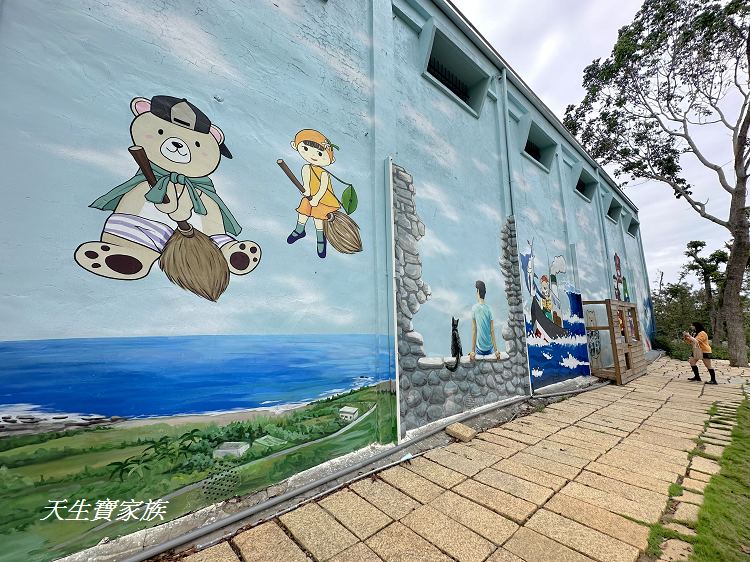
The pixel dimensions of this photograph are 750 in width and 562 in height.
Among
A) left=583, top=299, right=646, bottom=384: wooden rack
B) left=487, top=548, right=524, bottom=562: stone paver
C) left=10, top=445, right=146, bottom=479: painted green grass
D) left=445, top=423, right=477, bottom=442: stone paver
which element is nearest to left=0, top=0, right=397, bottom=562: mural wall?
left=10, top=445, right=146, bottom=479: painted green grass

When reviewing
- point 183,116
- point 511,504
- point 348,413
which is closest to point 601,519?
point 511,504

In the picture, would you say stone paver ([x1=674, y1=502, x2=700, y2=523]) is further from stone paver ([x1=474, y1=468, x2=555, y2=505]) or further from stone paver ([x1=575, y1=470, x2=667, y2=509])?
stone paver ([x1=474, y1=468, x2=555, y2=505])

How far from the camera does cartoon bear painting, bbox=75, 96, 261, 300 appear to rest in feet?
7.08

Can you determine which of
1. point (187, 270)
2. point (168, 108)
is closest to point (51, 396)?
point (187, 270)

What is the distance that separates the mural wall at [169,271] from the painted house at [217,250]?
1cm

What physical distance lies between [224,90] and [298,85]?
2.72 ft

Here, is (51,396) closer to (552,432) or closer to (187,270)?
(187,270)

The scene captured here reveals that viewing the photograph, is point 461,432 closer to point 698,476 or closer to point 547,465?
point 547,465

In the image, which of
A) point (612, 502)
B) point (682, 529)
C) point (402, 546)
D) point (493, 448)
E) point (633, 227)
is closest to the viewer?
point (402, 546)

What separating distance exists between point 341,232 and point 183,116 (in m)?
1.71

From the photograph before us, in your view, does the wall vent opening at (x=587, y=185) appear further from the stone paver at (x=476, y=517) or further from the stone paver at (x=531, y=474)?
the stone paver at (x=476, y=517)

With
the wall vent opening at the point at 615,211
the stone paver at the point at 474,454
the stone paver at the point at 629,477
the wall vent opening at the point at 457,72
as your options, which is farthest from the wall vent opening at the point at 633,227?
the stone paver at the point at 474,454

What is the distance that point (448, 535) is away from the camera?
6.91ft

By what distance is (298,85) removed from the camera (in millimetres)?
3287
